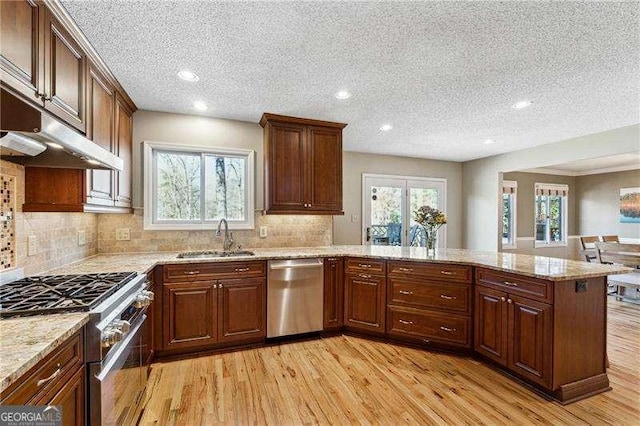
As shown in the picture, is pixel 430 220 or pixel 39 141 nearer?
pixel 39 141

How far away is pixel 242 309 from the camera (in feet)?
9.45

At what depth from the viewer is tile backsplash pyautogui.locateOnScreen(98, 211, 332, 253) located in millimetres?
3016

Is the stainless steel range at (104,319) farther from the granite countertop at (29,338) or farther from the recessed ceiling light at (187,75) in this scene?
the recessed ceiling light at (187,75)

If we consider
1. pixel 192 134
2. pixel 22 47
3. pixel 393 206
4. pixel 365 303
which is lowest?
pixel 365 303

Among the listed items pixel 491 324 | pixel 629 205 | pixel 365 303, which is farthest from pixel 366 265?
pixel 629 205

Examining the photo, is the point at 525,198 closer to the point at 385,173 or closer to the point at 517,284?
the point at 385,173

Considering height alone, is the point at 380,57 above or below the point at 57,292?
above

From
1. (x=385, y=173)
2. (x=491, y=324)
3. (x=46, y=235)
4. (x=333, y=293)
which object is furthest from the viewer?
(x=385, y=173)

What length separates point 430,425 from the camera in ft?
6.02

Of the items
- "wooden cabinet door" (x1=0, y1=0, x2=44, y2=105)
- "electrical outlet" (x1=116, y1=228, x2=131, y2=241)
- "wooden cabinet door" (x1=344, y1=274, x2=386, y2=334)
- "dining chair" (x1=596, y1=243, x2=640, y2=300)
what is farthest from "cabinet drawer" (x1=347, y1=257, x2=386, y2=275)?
"dining chair" (x1=596, y1=243, x2=640, y2=300)

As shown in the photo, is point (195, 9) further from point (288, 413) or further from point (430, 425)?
point (430, 425)

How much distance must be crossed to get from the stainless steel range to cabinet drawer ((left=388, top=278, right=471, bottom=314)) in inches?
88.0

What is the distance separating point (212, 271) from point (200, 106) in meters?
1.71

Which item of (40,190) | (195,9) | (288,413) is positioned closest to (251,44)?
(195,9)
